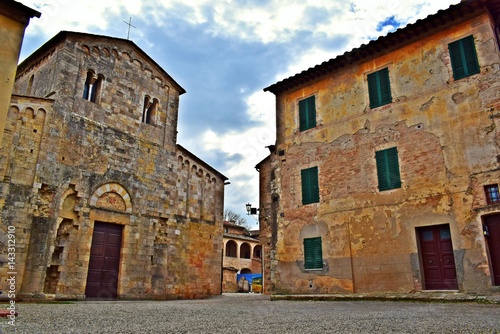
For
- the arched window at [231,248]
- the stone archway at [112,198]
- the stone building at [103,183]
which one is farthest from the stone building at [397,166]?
the arched window at [231,248]

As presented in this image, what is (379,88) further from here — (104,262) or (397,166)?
(104,262)

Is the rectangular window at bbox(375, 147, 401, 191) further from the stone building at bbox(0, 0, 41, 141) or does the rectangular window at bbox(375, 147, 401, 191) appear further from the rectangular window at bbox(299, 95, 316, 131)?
the stone building at bbox(0, 0, 41, 141)

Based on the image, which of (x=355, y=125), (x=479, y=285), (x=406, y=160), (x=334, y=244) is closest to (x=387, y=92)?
(x=355, y=125)

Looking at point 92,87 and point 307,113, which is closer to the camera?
point 307,113

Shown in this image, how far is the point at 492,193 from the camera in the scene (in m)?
11.0

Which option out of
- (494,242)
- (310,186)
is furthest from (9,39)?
(494,242)

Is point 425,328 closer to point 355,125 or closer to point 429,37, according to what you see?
point 355,125

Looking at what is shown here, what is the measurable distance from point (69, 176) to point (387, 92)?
12704 mm

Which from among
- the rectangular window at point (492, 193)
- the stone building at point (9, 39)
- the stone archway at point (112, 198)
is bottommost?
the rectangular window at point (492, 193)

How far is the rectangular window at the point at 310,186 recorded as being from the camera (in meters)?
15.0

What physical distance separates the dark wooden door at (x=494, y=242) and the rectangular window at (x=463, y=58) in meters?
4.76

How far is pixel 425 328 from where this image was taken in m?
4.84

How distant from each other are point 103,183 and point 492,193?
1417 cm

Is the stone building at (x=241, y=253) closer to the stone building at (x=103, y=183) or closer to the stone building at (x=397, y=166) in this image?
the stone building at (x=103, y=183)
